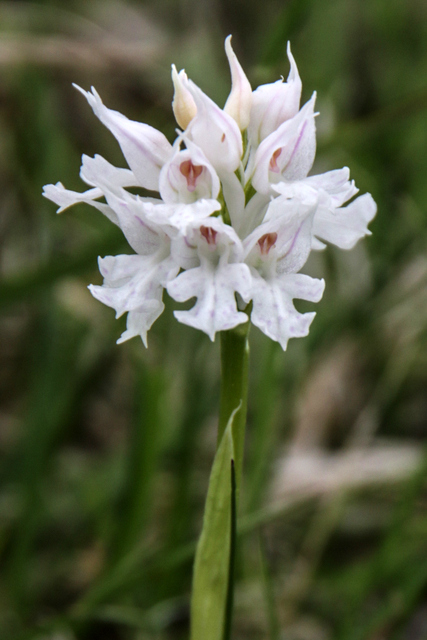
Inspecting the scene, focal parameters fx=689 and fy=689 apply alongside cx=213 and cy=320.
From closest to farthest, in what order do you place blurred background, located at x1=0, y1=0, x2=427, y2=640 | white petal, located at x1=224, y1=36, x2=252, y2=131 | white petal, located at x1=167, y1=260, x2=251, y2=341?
white petal, located at x1=167, y1=260, x2=251, y2=341
white petal, located at x1=224, y1=36, x2=252, y2=131
blurred background, located at x1=0, y1=0, x2=427, y2=640

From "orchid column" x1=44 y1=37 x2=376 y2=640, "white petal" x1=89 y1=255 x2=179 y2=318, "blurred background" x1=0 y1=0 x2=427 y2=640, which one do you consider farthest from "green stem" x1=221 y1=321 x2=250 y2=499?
"blurred background" x1=0 y1=0 x2=427 y2=640

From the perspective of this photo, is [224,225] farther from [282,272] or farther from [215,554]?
[215,554]

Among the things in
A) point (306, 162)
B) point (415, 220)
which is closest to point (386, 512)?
point (415, 220)

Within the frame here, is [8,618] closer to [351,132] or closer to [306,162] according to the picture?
[306,162]

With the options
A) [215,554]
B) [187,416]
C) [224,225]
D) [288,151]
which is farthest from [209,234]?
[187,416]

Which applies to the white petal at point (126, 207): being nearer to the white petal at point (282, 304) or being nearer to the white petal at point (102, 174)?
the white petal at point (102, 174)

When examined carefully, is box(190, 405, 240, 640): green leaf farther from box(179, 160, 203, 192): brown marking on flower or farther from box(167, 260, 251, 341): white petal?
box(179, 160, 203, 192): brown marking on flower

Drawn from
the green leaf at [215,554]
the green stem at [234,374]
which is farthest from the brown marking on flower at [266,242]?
the green leaf at [215,554]
